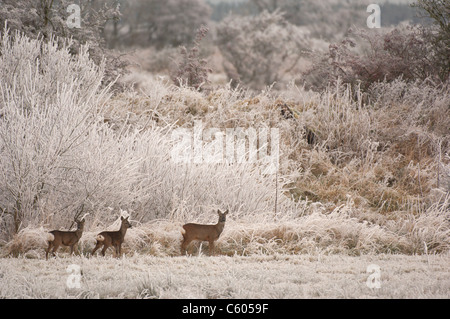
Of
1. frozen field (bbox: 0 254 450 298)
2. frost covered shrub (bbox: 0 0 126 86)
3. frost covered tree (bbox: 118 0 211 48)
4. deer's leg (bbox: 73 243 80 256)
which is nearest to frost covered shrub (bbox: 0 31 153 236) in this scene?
deer's leg (bbox: 73 243 80 256)

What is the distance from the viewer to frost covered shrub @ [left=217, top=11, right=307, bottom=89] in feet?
90.3

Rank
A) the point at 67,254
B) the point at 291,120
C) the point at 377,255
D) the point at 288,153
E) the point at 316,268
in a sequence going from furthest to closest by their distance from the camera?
the point at 291,120 → the point at 288,153 → the point at 377,255 → the point at 67,254 → the point at 316,268

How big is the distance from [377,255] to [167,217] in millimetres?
2567

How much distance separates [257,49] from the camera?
28125 millimetres

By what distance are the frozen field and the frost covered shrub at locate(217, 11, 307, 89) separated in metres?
21.4

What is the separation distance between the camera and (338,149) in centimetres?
1005

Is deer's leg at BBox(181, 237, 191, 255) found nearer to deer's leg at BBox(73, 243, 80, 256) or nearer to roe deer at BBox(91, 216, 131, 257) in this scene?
roe deer at BBox(91, 216, 131, 257)

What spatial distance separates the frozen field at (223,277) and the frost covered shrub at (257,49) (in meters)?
21.4

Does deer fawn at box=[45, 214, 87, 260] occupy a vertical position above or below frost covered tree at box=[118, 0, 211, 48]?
below

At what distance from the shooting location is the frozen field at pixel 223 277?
4145 millimetres

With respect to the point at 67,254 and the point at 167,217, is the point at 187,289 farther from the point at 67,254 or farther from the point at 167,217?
the point at 167,217

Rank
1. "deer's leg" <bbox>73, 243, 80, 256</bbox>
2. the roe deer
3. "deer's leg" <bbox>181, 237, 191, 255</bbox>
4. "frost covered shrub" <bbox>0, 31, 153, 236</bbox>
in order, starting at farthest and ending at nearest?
"frost covered shrub" <bbox>0, 31, 153, 236</bbox>, "deer's leg" <bbox>181, 237, 191, 255</bbox>, "deer's leg" <bbox>73, 243, 80, 256</bbox>, the roe deer

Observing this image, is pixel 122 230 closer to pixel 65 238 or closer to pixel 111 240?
pixel 111 240

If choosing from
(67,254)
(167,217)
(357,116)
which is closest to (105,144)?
(167,217)
